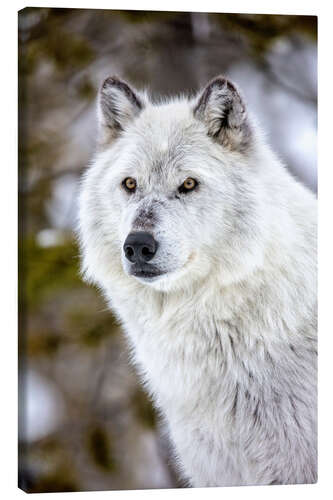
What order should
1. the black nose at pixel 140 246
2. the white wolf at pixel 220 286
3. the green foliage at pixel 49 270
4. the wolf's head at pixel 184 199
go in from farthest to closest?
the green foliage at pixel 49 270
the white wolf at pixel 220 286
the wolf's head at pixel 184 199
the black nose at pixel 140 246

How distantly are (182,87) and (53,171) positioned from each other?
1267 mm

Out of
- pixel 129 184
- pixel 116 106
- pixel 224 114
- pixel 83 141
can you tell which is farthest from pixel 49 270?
pixel 224 114

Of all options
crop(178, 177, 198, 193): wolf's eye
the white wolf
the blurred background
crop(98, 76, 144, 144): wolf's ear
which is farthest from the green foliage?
crop(178, 177, 198, 193): wolf's eye

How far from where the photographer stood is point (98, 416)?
6.21m

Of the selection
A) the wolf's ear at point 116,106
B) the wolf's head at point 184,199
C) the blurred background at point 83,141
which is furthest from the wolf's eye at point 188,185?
the blurred background at point 83,141

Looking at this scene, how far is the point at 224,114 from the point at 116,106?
733 mm

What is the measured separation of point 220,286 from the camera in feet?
13.0

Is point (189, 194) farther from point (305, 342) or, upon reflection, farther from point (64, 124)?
point (64, 124)

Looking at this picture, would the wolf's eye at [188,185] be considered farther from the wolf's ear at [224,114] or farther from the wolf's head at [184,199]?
the wolf's ear at [224,114]

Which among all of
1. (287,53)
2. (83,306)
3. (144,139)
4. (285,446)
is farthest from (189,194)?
(83,306)

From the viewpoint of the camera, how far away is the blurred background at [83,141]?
4785 mm

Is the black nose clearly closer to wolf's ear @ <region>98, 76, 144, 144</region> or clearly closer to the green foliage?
wolf's ear @ <region>98, 76, 144, 144</region>

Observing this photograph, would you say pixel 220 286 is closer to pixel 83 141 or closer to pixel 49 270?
pixel 83 141

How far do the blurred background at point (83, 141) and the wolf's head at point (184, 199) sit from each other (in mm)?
644
